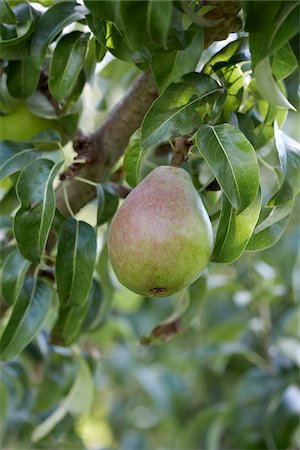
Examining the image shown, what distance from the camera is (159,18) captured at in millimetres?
539

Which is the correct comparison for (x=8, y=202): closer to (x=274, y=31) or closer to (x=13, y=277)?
(x=13, y=277)

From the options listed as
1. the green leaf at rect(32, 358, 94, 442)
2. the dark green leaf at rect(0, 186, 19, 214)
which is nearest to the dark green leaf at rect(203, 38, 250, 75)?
the dark green leaf at rect(0, 186, 19, 214)

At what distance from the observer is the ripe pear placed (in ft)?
2.01

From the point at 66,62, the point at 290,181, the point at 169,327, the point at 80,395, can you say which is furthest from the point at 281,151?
the point at 80,395

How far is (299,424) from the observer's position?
130 cm

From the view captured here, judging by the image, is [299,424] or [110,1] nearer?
[110,1]

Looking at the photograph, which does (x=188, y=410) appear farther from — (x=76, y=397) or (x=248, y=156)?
(x=248, y=156)

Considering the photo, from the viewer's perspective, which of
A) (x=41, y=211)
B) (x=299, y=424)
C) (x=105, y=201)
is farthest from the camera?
(x=299, y=424)

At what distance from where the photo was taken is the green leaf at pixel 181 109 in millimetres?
659

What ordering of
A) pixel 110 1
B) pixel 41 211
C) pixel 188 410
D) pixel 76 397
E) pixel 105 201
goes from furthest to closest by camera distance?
pixel 188 410 → pixel 76 397 → pixel 105 201 → pixel 41 211 → pixel 110 1

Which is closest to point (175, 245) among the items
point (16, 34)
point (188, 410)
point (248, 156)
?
point (248, 156)

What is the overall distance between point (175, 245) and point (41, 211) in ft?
0.50

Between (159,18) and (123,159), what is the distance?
0.21 meters

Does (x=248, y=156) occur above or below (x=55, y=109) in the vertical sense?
above
